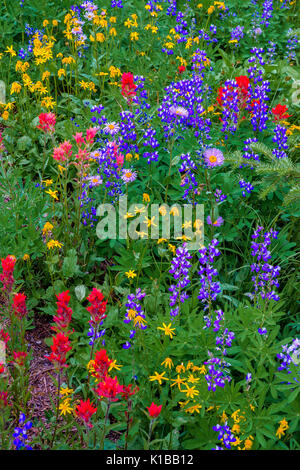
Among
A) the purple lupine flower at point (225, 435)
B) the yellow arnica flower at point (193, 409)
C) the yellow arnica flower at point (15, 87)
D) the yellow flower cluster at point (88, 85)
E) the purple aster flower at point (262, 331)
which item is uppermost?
the yellow flower cluster at point (88, 85)

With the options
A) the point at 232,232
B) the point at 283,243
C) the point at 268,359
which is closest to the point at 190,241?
the point at 232,232

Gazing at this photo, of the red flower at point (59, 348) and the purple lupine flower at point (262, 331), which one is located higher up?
the purple lupine flower at point (262, 331)

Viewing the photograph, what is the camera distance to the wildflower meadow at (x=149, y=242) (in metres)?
2.54

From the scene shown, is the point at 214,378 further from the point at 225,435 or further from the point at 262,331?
the point at 262,331

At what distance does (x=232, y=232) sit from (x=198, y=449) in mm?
1580

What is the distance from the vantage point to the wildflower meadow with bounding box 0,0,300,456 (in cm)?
254

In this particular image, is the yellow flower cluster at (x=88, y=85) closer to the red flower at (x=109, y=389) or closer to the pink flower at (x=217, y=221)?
the pink flower at (x=217, y=221)

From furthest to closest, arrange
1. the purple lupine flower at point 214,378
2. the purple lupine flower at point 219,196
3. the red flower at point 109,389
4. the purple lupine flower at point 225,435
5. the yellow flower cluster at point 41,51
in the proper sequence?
the yellow flower cluster at point 41,51 → the purple lupine flower at point 219,196 → the purple lupine flower at point 214,378 → the purple lupine flower at point 225,435 → the red flower at point 109,389

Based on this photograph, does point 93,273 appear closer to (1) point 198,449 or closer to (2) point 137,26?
(1) point 198,449

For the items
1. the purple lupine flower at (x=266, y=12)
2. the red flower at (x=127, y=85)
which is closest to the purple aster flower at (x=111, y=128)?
the red flower at (x=127, y=85)

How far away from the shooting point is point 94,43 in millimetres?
5230

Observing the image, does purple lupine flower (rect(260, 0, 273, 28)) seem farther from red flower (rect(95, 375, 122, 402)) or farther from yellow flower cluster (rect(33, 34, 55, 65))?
red flower (rect(95, 375, 122, 402))

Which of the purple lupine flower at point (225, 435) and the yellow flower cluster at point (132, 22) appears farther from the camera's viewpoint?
the yellow flower cluster at point (132, 22)

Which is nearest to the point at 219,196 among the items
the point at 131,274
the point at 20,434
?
the point at 131,274
